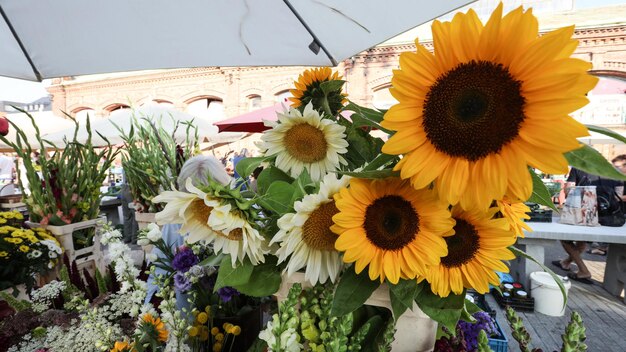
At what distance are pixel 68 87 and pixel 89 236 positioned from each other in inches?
667

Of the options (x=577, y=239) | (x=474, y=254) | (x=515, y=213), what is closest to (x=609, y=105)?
(x=577, y=239)

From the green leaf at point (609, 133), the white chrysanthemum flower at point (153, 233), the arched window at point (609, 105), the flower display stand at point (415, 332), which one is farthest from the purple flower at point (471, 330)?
the arched window at point (609, 105)

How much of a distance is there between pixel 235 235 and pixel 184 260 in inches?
14.0

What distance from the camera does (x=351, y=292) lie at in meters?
0.48

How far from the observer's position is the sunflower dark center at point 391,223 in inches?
18.0

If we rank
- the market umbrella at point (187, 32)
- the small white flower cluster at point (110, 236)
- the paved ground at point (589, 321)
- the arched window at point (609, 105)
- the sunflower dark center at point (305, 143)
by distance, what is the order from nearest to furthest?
1. the sunflower dark center at point (305, 143)
2. the small white flower cluster at point (110, 236)
3. the market umbrella at point (187, 32)
4. the paved ground at point (589, 321)
5. the arched window at point (609, 105)

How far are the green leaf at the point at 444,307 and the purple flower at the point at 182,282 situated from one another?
1.73 ft

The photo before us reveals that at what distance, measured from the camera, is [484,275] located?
471mm

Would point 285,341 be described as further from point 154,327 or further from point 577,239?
point 577,239

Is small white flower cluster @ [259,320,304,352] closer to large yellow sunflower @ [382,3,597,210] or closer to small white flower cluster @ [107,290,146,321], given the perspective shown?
large yellow sunflower @ [382,3,597,210]

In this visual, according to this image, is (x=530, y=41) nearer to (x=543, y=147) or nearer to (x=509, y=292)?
(x=543, y=147)

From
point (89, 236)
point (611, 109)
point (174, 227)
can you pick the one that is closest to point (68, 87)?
point (89, 236)

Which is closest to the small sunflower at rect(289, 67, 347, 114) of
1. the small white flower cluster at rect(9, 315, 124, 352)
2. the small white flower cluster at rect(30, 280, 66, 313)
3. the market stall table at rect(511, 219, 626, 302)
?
the small white flower cluster at rect(9, 315, 124, 352)

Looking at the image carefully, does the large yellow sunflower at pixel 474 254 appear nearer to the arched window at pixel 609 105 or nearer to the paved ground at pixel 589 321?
the paved ground at pixel 589 321
